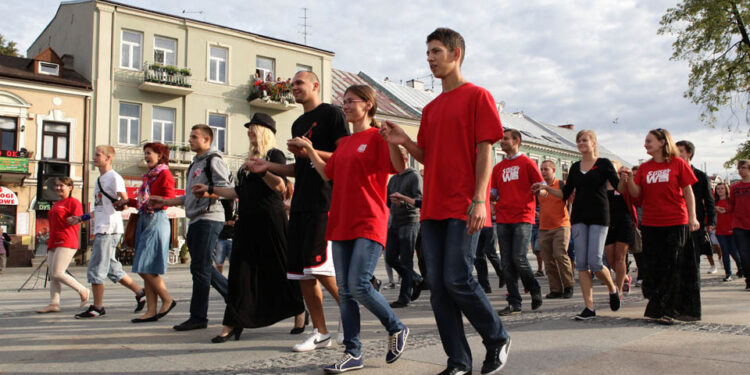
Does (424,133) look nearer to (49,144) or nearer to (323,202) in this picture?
(323,202)

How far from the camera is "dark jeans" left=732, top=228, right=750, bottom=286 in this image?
29.7 ft

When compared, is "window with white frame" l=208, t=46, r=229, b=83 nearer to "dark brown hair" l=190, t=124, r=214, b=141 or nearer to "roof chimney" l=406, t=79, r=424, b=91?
"roof chimney" l=406, t=79, r=424, b=91

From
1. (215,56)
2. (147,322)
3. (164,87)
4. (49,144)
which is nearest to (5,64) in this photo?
(49,144)

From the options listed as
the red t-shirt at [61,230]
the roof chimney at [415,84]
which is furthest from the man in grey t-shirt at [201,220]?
the roof chimney at [415,84]

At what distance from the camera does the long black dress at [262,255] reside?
17.0ft

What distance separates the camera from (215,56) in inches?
1198

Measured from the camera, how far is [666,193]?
19.5 feet

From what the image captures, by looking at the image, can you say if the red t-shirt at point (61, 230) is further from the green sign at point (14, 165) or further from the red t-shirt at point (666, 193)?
the green sign at point (14, 165)

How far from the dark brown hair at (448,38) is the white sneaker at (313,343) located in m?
2.40

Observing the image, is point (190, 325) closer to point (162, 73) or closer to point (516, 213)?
point (516, 213)

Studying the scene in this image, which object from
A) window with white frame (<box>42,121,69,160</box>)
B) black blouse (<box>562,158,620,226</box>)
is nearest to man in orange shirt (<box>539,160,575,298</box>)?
black blouse (<box>562,158,620,226</box>)

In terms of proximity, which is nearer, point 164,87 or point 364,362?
point 364,362

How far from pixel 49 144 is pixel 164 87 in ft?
17.8

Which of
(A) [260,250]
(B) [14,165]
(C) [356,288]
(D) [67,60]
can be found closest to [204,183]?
(A) [260,250]
